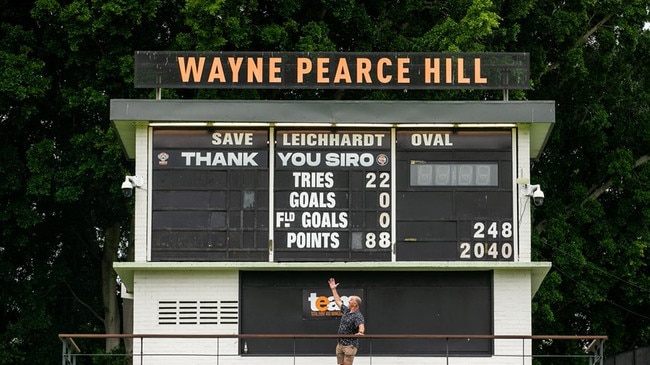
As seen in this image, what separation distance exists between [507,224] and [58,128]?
2315cm

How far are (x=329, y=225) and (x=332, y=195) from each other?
21.2 inches

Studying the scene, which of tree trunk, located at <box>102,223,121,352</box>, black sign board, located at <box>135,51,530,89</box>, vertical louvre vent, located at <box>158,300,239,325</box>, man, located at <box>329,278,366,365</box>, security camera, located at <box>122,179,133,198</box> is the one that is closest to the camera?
man, located at <box>329,278,366,365</box>

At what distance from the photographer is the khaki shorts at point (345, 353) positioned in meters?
25.1

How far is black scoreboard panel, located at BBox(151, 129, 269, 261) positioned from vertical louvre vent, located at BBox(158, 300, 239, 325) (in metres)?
0.77

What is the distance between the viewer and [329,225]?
2692 cm

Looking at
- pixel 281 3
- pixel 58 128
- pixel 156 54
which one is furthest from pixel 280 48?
pixel 156 54

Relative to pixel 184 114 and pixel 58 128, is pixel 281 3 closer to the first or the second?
pixel 58 128

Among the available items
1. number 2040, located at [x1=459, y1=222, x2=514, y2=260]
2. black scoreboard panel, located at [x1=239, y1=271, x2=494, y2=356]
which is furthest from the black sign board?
black scoreboard panel, located at [x1=239, y1=271, x2=494, y2=356]

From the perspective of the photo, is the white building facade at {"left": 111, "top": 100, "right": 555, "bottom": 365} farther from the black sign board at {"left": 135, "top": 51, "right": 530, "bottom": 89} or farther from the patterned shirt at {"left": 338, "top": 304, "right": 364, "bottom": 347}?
the patterned shirt at {"left": 338, "top": 304, "right": 364, "bottom": 347}

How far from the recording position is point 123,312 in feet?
158


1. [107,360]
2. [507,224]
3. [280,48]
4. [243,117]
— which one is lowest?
[107,360]

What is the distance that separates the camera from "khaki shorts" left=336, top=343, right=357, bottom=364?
25062mm

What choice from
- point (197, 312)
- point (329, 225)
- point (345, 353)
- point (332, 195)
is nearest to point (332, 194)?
point (332, 195)

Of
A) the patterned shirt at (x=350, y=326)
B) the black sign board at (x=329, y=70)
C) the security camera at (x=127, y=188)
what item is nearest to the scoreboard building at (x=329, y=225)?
the security camera at (x=127, y=188)
